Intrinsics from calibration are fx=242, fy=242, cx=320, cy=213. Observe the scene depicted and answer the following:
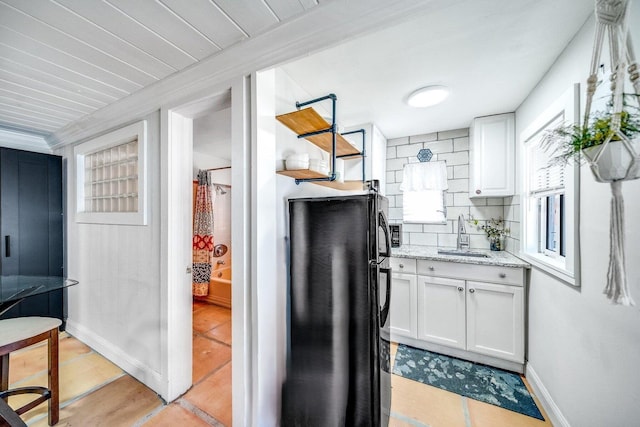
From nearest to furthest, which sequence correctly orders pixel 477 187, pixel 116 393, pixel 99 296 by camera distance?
1. pixel 116 393
2. pixel 99 296
3. pixel 477 187

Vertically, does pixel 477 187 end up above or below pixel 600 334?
above

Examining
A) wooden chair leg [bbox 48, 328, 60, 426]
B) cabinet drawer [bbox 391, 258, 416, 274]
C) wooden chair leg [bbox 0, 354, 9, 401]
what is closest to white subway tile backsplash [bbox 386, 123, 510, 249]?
cabinet drawer [bbox 391, 258, 416, 274]

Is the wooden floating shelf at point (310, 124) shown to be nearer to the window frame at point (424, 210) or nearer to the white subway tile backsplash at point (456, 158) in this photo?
the window frame at point (424, 210)

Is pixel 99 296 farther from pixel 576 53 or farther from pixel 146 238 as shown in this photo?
pixel 576 53

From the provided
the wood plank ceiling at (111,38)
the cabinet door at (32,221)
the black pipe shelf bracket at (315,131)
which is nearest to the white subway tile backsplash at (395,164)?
the black pipe shelf bracket at (315,131)

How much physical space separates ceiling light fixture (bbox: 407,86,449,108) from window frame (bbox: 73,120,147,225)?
2149 mm

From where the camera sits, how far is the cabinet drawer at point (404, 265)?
2385 millimetres

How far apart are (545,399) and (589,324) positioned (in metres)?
0.83

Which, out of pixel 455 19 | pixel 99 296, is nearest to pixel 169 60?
pixel 455 19

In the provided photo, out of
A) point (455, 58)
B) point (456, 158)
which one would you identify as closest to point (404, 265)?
point (456, 158)

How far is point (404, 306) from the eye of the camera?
2.42 meters

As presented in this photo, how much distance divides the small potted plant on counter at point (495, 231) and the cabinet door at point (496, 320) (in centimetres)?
73

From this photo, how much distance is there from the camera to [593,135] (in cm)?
73

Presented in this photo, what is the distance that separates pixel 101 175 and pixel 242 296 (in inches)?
84.0
